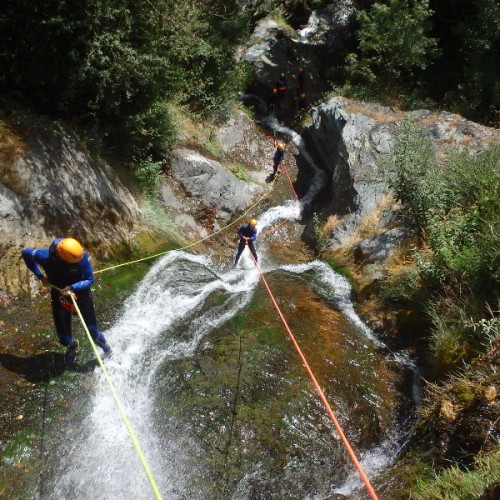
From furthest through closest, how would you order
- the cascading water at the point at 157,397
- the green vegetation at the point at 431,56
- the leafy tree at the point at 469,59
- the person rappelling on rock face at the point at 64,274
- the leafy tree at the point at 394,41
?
the leafy tree at the point at 394,41, the green vegetation at the point at 431,56, the leafy tree at the point at 469,59, the person rappelling on rock face at the point at 64,274, the cascading water at the point at 157,397

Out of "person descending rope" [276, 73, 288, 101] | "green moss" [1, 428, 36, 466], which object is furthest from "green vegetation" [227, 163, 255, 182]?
"green moss" [1, 428, 36, 466]

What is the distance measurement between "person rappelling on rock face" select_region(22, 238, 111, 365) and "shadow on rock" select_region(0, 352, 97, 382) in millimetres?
404

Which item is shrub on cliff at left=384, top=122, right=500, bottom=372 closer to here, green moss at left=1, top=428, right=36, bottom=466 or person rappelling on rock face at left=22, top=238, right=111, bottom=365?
person rappelling on rock face at left=22, top=238, right=111, bottom=365

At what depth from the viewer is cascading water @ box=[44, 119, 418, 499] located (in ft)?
15.5

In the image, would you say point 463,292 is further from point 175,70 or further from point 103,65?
point 175,70

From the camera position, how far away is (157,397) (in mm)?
5746

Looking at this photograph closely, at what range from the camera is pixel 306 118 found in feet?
62.0

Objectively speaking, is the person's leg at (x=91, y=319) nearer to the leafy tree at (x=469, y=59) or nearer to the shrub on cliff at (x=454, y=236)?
the shrub on cliff at (x=454, y=236)

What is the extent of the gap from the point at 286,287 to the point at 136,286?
3.14 meters

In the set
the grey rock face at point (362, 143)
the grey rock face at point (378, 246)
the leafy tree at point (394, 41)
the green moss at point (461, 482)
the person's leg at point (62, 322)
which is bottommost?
the person's leg at point (62, 322)

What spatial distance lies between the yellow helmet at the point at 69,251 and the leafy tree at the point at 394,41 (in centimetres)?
1547

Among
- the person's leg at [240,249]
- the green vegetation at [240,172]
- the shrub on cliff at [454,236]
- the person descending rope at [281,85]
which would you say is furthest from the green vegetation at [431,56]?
A: the person's leg at [240,249]

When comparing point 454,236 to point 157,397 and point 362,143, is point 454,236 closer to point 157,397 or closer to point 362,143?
point 157,397

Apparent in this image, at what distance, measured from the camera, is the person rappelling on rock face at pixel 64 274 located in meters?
4.87
